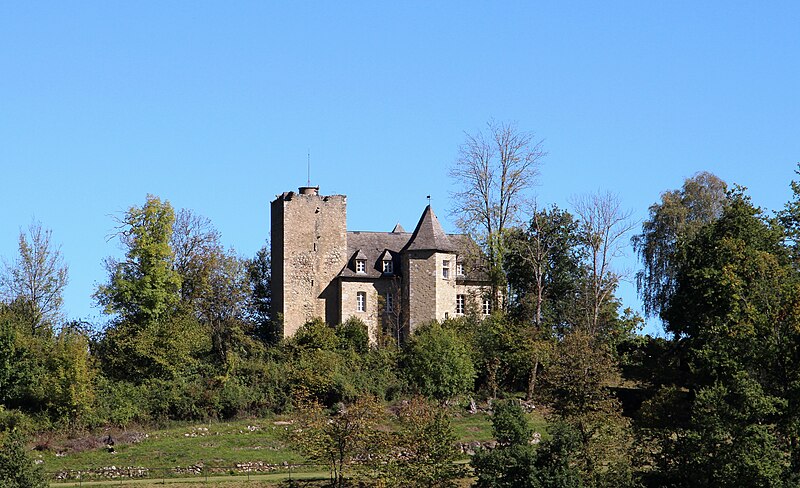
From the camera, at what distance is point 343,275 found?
65.4 m

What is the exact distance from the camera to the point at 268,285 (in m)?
70.7

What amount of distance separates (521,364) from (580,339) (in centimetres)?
1299

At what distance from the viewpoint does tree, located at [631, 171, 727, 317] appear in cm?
7262

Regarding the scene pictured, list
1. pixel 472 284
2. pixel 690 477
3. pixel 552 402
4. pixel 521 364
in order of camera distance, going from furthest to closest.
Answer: pixel 472 284
pixel 521 364
pixel 552 402
pixel 690 477

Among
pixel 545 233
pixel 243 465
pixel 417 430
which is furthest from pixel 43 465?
pixel 545 233

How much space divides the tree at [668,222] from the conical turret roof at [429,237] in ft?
41.2

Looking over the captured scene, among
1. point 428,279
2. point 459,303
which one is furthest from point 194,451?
point 459,303

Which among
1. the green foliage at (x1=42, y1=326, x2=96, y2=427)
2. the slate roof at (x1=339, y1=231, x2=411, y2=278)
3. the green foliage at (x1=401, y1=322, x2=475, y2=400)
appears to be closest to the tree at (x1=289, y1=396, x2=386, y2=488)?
the green foliage at (x1=401, y1=322, x2=475, y2=400)

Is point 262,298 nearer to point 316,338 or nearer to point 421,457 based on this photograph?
point 316,338

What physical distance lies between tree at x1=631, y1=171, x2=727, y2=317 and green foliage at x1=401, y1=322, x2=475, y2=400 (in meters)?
15.4

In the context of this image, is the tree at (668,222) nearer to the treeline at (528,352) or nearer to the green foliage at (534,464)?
the treeline at (528,352)

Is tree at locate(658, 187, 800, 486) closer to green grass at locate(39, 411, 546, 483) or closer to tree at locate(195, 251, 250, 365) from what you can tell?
green grass at locate(39, 411, 546, 483)

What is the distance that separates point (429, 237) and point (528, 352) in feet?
25.4

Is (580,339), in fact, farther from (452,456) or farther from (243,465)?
(243,465)
